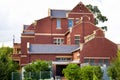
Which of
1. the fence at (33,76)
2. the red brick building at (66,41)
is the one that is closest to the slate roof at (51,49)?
the red brick building at (66,41)

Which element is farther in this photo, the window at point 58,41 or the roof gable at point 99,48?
the window at point 58,41

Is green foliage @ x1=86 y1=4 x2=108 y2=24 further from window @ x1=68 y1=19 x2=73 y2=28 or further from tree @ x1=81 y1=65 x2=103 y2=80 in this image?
tree @ x1=81 y1=65 x2=103 y2=80

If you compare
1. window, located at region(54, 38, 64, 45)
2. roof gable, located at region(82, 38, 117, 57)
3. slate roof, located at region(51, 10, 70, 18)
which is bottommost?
roof gable, located at region(82, 38, 117, 57)

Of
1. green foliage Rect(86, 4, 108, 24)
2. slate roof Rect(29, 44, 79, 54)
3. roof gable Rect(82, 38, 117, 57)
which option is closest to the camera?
roof gable Rect(82, 38, 117, 57)

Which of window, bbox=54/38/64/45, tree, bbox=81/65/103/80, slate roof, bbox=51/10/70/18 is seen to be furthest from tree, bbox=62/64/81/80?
slate roof, bbox=51/10/70/18

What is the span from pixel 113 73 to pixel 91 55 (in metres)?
19.1

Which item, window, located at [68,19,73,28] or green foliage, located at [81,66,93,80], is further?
window, located at [68,19,73,28]

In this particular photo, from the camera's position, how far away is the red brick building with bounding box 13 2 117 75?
6333cm

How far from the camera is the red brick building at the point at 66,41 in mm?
63331

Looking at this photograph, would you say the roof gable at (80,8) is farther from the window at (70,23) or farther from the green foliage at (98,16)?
the green foliage at (98,16)

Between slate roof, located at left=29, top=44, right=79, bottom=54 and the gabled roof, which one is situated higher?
the gabled roof

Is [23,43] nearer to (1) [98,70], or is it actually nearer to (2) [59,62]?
(2) [59,62]

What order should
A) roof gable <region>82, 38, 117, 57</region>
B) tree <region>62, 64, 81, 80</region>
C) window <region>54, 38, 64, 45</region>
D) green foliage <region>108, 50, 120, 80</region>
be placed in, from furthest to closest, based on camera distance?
1. window <region>54, 38, 64, 45</region>
2. roof gable <region>82, 38, 117, 57</region>
3. tree <region>62, 64, 81, 80</region>
4. green foliage <region>108, 50, 120, 80</region>

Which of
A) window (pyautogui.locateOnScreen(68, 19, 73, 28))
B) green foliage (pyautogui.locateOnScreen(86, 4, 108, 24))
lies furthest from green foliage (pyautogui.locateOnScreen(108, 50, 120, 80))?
green foliage (pyautogui.locateOnScreen(86, 4, 108, 24))
